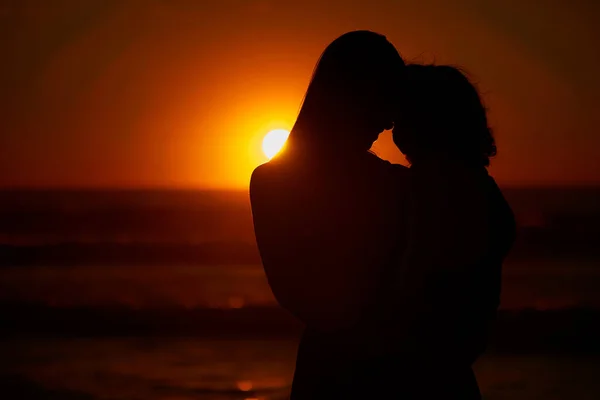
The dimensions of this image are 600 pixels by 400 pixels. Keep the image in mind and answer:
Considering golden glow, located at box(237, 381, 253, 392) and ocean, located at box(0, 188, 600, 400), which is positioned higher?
ocean, located at box(0, 188, 600, 400)

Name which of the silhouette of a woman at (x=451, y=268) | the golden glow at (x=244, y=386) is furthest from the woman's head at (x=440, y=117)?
the golden glow at (x=244, y=386)

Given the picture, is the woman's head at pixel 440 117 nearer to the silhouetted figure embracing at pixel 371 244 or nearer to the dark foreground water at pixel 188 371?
the silhouetted figure embracing at pixel 371 244

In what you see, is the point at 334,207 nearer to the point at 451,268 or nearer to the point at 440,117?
the point at 451,268

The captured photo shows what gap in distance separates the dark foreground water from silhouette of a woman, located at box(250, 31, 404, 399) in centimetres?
484

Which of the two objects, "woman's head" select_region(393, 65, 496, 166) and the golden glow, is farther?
the golden glow

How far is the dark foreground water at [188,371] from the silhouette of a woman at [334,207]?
484 centimetres

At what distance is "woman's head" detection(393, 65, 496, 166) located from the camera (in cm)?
212

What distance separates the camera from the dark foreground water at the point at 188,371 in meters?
6.64

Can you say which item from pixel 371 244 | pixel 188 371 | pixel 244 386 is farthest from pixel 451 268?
pixel 188 371

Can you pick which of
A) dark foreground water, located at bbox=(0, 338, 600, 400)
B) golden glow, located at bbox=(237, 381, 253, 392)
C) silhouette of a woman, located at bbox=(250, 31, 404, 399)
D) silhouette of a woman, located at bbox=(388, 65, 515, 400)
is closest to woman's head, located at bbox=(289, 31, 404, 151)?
silhouette of a woman, located at bbox=(250, 31, 404, 399)

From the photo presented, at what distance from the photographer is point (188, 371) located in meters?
7.49

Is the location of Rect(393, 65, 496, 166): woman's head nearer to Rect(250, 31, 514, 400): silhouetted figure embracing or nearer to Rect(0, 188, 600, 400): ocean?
Rect(250, 31, 514, 400): silhouetted figure embracing

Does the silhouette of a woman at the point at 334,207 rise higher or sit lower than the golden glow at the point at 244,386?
lower

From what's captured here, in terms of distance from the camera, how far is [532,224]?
123 feet
